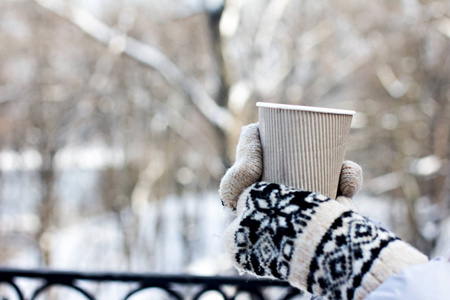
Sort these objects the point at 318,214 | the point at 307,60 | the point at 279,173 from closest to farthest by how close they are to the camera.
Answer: the point at 318,214, the point at 279,173, the point at 307,60

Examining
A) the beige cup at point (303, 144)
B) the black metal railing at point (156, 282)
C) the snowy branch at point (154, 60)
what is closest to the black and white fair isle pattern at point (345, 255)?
the beige cup at point (303, 144)

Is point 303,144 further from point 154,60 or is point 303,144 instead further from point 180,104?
Result: point 180,104

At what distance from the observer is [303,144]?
0.79 m

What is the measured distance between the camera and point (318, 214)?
2.27ft

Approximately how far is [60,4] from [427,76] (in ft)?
21.6

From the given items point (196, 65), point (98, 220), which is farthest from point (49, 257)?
point (196, 65)

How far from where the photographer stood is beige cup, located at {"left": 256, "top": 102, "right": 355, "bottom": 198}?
78 centimetres

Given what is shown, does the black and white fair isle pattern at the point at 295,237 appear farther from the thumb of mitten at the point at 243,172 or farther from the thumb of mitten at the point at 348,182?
the thumb of mitten at the point at 348,182

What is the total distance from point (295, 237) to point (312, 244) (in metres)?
0.03

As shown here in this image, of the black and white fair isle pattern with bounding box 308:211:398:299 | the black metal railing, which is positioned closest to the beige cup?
the black and white fair isle pattern with bounding box 308:211:398:299

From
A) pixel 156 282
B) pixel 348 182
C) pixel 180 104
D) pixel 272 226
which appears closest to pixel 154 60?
pixel 180 104

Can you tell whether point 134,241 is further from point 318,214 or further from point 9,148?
point 318,214

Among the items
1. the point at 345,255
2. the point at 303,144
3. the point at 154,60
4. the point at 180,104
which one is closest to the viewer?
the point at 345,255

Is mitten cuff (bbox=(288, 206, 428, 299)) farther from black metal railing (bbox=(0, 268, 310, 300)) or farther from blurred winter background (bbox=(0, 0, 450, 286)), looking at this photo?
Result: blurred winter background (bbox=(0, 0, 450, 286))
